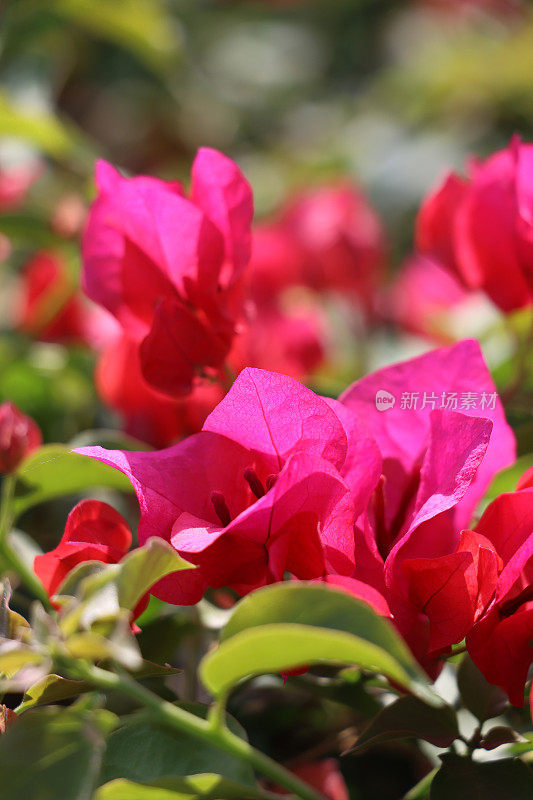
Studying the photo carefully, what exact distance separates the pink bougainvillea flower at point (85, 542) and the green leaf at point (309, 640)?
3.6 inches

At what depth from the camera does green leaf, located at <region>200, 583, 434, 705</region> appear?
26 cm

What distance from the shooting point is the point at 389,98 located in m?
1.67

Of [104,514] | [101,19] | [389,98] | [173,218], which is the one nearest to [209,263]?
[173,218]

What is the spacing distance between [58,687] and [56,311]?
21.3 inches

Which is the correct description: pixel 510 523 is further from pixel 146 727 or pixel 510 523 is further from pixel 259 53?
pixel 259 53

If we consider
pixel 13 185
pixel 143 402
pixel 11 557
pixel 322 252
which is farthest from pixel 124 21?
pixel 11 557

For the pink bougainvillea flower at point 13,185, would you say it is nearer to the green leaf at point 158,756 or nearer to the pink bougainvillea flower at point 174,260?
the pink bougainvillea flower at point 174,260

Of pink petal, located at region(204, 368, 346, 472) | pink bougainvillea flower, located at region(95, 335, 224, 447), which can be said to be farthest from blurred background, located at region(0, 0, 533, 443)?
pink petal, located at region(204, 368, 346, 472)

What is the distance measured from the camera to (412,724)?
0.35 meters

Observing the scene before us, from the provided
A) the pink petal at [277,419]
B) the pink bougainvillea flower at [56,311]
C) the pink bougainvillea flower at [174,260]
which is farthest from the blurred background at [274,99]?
the pink petal at [277,419]

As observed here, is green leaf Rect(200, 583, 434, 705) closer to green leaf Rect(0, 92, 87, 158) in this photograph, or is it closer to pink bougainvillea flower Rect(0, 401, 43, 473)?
pink bougainvillea flower Rect(0, 401, 43, 473)

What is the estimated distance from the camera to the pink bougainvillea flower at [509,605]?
0.35 m

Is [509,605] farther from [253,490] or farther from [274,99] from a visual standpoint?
[274,99]

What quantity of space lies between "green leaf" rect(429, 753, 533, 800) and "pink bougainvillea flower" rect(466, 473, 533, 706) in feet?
0.09
